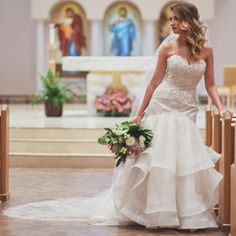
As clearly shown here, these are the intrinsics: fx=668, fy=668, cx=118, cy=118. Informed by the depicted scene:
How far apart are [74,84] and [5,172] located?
1071 cm

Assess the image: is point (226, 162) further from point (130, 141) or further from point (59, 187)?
point (59, 187)

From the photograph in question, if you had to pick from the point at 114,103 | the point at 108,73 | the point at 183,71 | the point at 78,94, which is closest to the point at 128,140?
the point at 183,71

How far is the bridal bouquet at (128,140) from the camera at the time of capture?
522 cm

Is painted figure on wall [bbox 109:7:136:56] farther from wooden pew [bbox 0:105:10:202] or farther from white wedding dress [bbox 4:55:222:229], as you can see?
white wedding dress [bbox 4:55:222:229]

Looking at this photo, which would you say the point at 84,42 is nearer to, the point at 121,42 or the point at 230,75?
the point at 121,42

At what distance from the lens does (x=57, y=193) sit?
267 inches

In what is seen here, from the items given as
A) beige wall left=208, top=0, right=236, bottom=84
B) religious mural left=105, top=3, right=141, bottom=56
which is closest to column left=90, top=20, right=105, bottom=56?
religious mural left=105, top=3, right=141, bottom=56

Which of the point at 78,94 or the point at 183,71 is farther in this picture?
the point at 78,94

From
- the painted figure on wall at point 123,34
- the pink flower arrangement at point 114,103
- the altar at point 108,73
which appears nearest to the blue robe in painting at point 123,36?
the painted figure on wall at point 123,34

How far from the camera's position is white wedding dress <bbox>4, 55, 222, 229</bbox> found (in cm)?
512

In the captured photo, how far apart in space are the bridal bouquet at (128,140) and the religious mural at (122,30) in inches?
470

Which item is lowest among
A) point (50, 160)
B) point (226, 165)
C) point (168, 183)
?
point (50, 160)

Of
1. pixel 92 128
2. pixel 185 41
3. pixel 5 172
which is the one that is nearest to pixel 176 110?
pixel 185 41

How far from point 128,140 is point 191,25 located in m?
1.03
